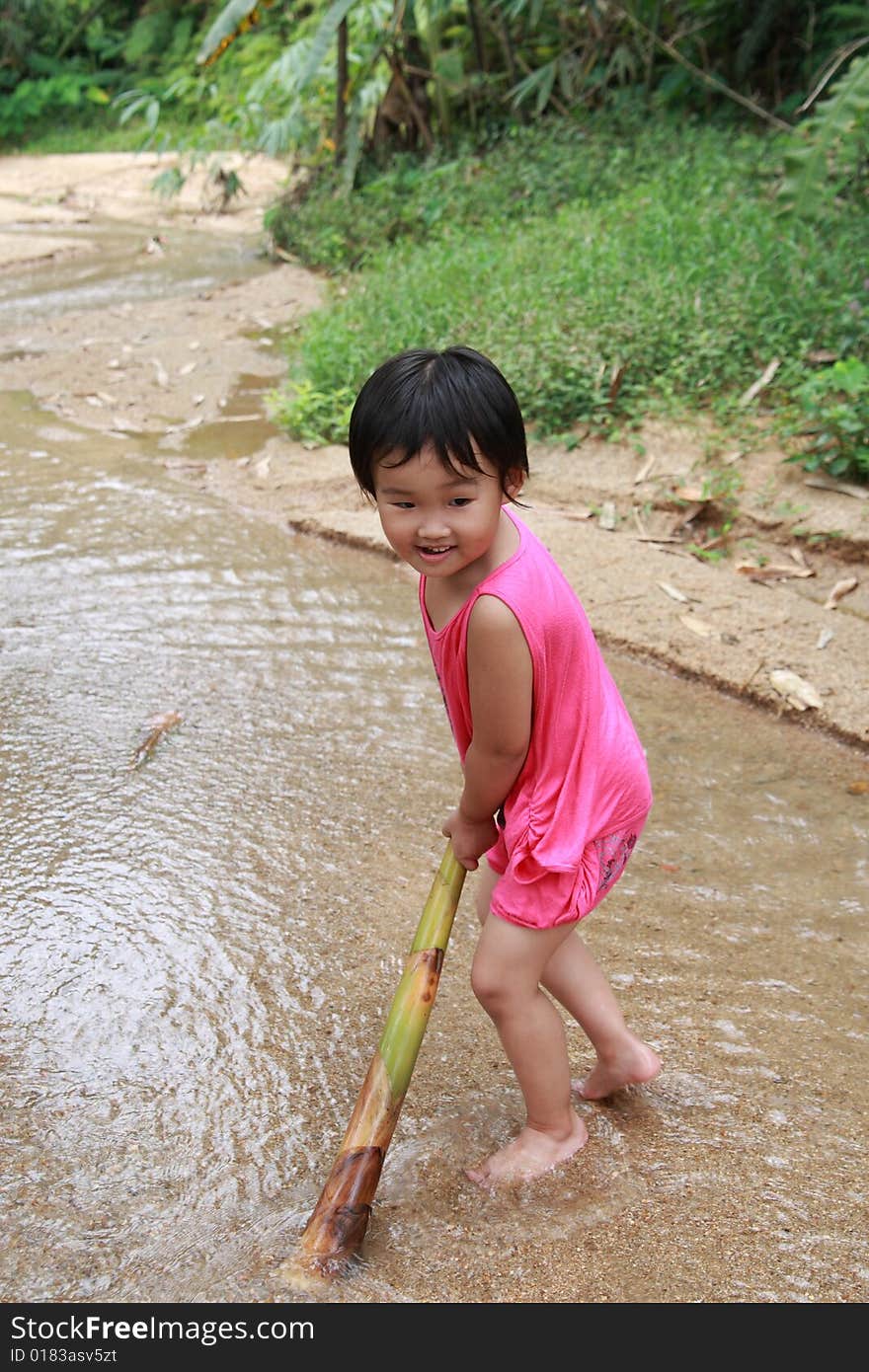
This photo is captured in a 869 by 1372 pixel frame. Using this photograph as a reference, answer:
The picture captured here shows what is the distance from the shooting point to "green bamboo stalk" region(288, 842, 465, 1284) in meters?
1.70

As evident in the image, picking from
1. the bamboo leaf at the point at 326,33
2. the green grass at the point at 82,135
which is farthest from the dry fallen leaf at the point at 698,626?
the green grass at the point at 82,135

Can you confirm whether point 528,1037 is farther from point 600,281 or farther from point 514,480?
point 600,281

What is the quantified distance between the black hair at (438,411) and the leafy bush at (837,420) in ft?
9.44

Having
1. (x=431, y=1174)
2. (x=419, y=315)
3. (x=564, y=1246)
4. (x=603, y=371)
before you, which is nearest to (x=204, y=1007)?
(x=431, y=1174)

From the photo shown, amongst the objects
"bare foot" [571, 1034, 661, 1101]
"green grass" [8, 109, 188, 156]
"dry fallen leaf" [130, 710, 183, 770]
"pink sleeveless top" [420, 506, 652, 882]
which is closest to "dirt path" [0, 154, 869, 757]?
"dry fallen leaf" [130, 710, 183, 770]

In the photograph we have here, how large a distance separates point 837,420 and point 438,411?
9.86 feet

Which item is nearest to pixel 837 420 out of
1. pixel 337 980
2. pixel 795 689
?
pixel 795 689

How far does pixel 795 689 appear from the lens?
3.35 m

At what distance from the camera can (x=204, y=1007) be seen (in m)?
2.28

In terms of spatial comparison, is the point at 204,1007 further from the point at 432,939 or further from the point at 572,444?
the point at 572,444

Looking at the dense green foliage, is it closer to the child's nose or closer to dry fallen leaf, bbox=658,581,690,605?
dry fallen leaf, bbox=658,581,690,605

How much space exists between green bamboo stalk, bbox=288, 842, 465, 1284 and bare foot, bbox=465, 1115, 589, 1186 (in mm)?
194

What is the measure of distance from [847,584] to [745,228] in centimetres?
272

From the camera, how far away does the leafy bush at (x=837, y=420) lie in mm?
4180
